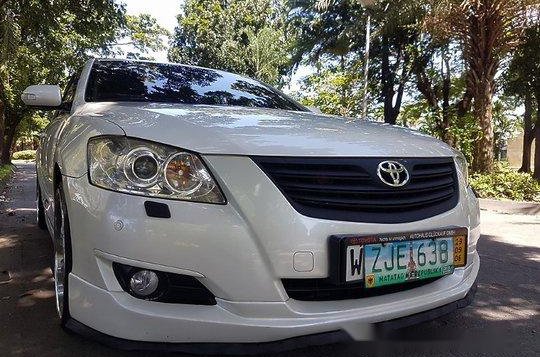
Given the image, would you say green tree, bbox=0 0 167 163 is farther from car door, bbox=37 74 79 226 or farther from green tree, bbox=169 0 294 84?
green tree, bbox=169 0 294 84

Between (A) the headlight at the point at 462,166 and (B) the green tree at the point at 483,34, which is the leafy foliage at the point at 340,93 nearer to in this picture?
(B) the green tree at the point at 483,34

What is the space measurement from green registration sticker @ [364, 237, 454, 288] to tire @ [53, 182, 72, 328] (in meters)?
1.16

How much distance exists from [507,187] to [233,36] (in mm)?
21860

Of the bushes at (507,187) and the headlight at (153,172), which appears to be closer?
the headlight at (153,172)

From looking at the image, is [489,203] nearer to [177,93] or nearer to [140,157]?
[177,93]

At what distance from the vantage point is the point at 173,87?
10.4 feet

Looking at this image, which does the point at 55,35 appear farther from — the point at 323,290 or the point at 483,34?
the point at 323,290

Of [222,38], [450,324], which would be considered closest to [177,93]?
[450,324]

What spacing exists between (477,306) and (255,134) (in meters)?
1.87

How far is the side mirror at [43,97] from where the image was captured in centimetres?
310

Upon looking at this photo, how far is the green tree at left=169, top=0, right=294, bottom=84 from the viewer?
86.2 ft

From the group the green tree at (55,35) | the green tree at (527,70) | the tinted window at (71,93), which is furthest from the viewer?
the green tree at (527,70)

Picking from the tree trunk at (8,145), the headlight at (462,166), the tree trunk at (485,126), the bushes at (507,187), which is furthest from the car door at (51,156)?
the tree trunk at (8,145)

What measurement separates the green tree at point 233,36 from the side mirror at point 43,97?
23.0m
